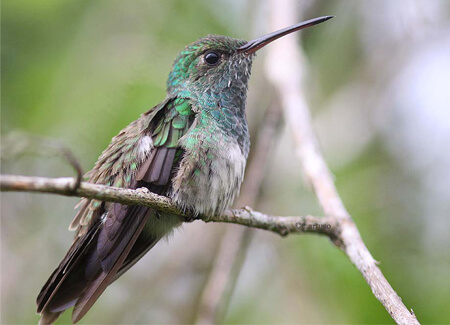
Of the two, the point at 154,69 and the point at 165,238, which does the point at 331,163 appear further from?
the point at 165,238

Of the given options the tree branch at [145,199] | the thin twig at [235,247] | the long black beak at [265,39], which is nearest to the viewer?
the tree branch at [145,199]

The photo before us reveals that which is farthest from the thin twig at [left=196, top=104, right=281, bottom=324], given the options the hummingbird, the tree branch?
the tree branch

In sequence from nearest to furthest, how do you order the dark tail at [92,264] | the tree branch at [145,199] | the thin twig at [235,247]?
the tree branch at [145,199] → the dark tail at [92,264] → the thin twig at [235,247]

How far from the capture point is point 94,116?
190 inches

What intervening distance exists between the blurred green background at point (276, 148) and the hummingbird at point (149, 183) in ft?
4.82

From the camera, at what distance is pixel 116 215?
291cm

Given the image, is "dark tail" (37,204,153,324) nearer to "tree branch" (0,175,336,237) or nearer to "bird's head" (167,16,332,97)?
"tree branch" (0,175,336,237)

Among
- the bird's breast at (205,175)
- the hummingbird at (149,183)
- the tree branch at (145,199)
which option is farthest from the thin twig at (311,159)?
the bird's breast at (205,175)

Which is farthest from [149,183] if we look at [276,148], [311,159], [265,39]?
[276,148]

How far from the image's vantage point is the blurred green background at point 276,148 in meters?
4.62

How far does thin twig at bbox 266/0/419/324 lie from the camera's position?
2.39m

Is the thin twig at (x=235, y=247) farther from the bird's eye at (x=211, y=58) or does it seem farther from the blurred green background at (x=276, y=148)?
the bird's eye at (x=211, y=58)

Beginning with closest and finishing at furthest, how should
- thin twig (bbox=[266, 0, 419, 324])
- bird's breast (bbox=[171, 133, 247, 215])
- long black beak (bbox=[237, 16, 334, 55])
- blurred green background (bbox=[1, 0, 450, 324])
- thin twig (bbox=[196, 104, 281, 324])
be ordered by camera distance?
thin twig (bbox=[266, 0, 419, 324]) < bird's breast (bbox=[171, 133, 247, 215]) < long black beak (bbox=[237, 16, 334, 55]) < thin twig (bbox=[196, 104, 281, 324]) < blurred green background (bbox=[1, 0, 450, 324])

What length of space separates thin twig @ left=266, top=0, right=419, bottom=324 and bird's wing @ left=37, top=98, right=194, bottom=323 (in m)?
0.89
